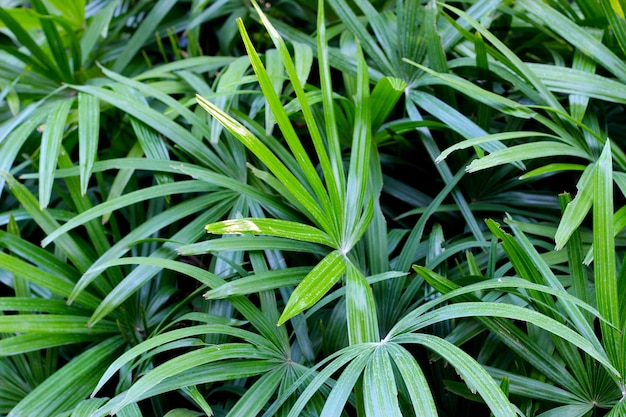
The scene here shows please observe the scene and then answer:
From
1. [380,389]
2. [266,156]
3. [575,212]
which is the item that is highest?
[266,156]

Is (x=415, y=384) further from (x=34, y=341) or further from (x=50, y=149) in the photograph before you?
(x=50, y=149)

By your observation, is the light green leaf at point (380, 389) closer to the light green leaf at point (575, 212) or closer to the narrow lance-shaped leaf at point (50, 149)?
the light green leaf at point (575, 212)

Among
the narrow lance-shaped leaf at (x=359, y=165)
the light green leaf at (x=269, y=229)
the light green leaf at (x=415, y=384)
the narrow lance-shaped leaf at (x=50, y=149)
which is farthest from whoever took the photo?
the narrow lance-shaped leaf at (x=50, y=149)

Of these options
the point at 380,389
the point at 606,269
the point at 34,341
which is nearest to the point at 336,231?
the point at 380,389

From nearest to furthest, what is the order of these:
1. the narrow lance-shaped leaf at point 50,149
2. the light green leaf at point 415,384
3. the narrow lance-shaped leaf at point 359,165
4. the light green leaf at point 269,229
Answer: the light green leaf at point 415,384
the light green leaf at point 269,229
the narrow lance-shaped leaf at point 359,165
the narrow lance-shaped leaf at point 50,149

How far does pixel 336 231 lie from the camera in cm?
86

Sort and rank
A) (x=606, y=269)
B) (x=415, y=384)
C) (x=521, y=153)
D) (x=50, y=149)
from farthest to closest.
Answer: (x=50, y=149), (x=521, y=153), (x=606, y=269), (x=415, y=384)

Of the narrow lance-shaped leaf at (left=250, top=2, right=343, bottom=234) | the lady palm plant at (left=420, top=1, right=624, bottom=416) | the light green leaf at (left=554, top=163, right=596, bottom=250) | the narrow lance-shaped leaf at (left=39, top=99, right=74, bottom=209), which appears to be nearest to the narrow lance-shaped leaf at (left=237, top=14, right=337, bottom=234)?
the narrow lance-shaped leaf at (left=250, top=2, right=343, bottom=234)

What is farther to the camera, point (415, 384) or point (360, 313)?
point (360, 313)

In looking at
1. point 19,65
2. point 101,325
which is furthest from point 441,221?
point 19,65

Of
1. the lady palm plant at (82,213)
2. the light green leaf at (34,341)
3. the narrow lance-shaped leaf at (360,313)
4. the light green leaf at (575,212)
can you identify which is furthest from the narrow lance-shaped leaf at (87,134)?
the light green leaf at (575,212)

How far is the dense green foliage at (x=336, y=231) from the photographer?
2.56 feet

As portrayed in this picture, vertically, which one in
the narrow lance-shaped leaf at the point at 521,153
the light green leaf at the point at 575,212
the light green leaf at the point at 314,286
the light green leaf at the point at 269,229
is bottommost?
the light green leaf at the point at 314,286

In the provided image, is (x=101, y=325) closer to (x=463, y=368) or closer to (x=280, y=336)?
(x=280, y=336)
